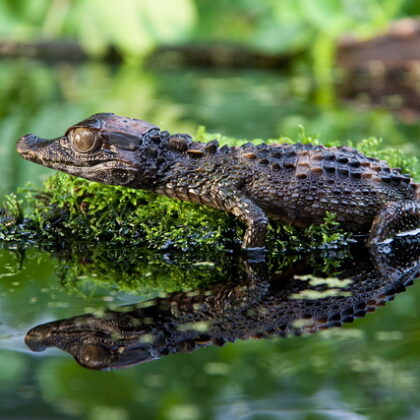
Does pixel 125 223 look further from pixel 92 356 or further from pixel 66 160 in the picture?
pixel 92 356

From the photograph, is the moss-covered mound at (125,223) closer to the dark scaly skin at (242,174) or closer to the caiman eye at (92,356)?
the dark scaly skin at (242,174)

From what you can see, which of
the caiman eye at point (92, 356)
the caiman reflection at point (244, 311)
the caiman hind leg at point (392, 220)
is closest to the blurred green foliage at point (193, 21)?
the caiman hind leg at point (392, 220)

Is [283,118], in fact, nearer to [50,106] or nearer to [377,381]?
[50,106]

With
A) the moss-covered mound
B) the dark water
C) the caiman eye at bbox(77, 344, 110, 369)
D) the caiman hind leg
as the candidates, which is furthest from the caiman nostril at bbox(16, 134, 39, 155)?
the caiman hind leg

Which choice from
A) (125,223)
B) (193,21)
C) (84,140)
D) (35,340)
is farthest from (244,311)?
(193,21)

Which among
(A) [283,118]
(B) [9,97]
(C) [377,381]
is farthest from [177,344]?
(B) [9,97]

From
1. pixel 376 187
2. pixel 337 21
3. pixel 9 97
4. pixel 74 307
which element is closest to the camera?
pixel 74 307

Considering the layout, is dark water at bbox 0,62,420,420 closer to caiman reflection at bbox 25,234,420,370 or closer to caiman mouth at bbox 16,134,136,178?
caiman reflection at bbox 25,234,420,370
